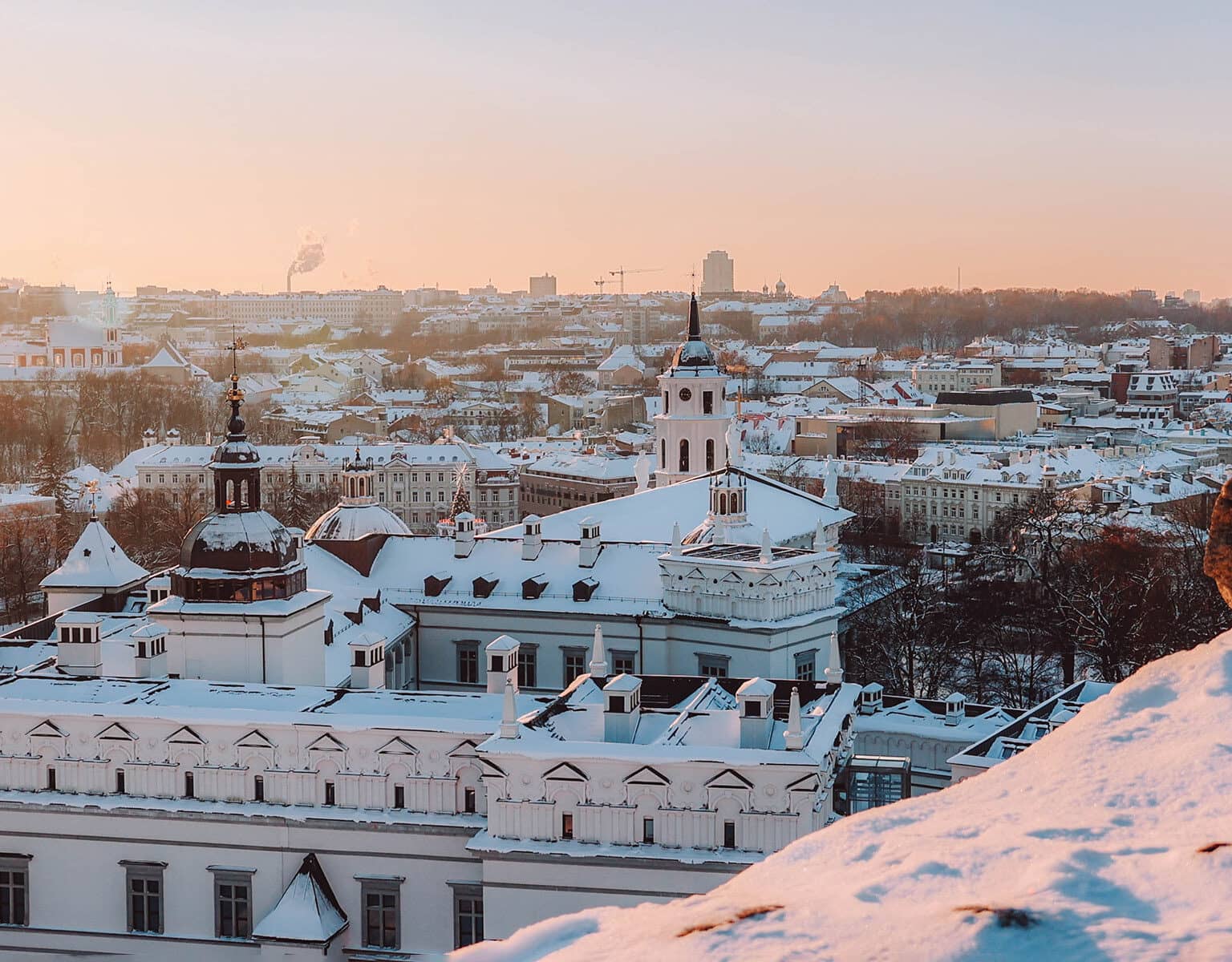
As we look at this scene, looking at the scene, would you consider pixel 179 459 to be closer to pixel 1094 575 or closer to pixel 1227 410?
pixel 1094 575

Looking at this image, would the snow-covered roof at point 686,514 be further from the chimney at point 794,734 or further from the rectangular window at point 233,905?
the chimney at point 794,734

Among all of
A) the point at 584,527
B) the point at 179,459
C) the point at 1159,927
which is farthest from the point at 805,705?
the point at 179,459

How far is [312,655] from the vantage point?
32219 mm

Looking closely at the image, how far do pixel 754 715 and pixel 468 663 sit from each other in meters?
15.6

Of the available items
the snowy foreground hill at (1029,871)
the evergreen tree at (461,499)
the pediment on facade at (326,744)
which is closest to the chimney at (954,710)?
the pediment on facade at (326,744)

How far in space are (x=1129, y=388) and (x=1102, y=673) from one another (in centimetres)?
11636

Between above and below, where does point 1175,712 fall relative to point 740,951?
above

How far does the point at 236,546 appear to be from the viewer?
103ft

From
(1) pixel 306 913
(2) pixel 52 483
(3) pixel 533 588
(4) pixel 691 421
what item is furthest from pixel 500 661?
(2) pixel 52 483

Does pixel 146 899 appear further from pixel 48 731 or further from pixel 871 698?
pixel 871 698

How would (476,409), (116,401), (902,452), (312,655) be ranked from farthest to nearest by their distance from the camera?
(476,409), (116,401), (902,452), (312,655)

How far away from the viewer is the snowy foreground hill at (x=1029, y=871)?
23.4 feet

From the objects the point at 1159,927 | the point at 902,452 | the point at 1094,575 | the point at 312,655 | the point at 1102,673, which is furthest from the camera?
the point at 902,452

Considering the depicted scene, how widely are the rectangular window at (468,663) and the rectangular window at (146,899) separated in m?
13.5
